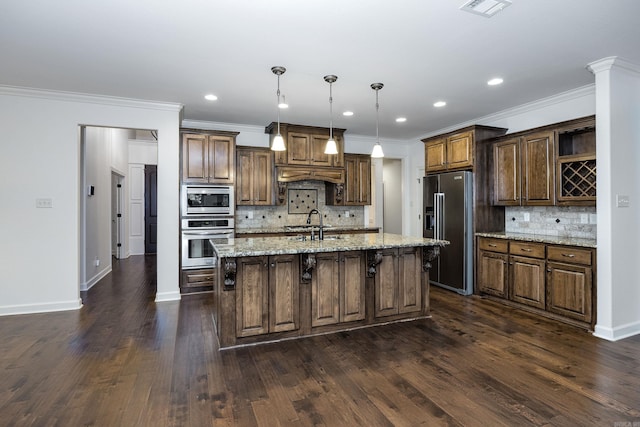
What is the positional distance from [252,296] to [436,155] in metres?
3.84

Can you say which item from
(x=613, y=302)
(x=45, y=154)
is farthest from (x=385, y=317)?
(x=45, y=154)

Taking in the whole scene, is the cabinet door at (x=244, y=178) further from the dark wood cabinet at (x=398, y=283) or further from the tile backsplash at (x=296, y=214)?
the dark wood cabinet at (x=398, y=283)

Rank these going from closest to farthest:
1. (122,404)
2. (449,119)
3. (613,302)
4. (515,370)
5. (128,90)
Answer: (122,404)
(515,370)
(613,302)
(128,90)
(449,119)

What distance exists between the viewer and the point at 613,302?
10.8 feet

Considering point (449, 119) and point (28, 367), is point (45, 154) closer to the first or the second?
point (28, 367)

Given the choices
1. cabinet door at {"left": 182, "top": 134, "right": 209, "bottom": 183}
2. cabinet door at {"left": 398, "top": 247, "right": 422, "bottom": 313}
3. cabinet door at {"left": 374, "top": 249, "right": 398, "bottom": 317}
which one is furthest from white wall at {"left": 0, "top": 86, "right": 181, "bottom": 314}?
cabinet door at {"left": 398, "top": 247, "right": 422, "bottom": 313}

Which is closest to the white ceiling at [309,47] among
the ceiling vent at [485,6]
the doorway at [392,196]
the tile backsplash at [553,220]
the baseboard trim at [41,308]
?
the ceiling vent at [485,6]

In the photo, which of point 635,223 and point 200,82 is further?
point 200,82

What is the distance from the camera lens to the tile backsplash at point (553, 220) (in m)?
4.10

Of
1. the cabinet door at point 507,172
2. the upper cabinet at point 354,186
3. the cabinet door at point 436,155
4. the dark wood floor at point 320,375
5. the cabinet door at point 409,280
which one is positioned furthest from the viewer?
the upper cabinet at point 354,186

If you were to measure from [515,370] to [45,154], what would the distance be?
534 cm

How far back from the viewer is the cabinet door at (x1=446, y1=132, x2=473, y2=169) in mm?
4922

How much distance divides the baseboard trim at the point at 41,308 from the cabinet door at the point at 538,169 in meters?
5.80

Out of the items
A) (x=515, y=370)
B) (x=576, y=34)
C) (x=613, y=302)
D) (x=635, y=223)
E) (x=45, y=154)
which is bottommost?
(x=515, y=370)
